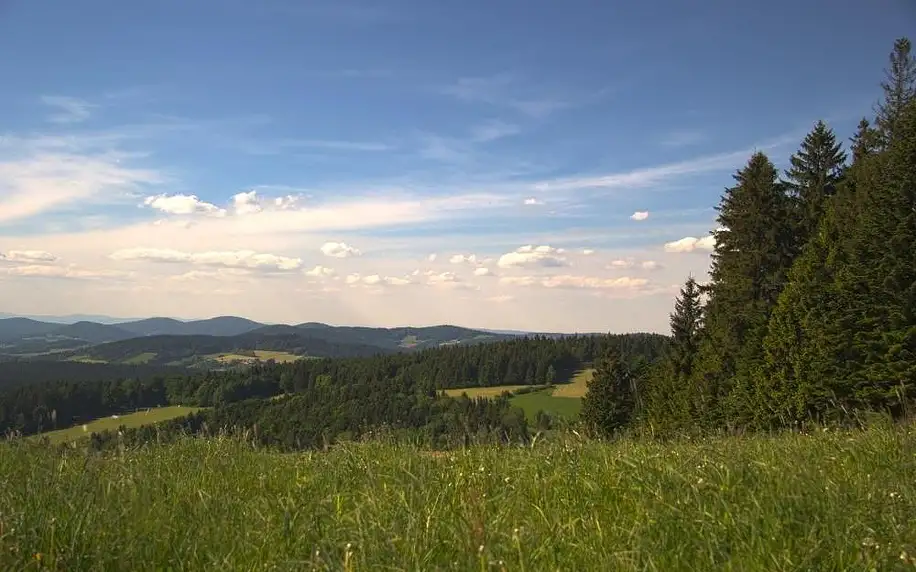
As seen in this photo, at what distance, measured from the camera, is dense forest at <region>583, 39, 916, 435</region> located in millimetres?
24031

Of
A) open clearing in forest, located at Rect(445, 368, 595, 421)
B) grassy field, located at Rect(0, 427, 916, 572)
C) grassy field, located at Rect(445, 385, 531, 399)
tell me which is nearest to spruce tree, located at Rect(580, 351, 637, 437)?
open clearing in forest, located at Rect(445, 368, 595, 421)

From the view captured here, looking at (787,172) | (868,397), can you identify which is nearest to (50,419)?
(868,397)

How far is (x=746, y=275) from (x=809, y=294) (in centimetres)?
576

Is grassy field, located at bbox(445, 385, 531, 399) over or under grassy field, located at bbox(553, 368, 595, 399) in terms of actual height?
under

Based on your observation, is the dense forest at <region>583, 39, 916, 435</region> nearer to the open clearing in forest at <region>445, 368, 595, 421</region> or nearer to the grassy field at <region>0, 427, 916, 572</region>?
the grassy field at <region>0, 427, 916, 572</region>

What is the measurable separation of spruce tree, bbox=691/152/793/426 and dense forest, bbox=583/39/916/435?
0.07 metres

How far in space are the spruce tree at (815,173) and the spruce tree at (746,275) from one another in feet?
6.32

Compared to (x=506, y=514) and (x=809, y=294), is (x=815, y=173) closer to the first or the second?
(x=809, y=294)

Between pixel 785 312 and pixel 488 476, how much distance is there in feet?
91.9

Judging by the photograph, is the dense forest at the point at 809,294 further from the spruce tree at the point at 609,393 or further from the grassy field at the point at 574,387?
the grassy field at the point at 574,387

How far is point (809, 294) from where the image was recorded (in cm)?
2692

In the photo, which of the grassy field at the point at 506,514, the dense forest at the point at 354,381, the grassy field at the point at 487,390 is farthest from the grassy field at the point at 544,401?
the grassy field at the point at 506,514

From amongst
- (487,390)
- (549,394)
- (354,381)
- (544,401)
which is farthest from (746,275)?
(354,381)

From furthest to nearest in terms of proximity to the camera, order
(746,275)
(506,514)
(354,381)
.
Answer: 1. (354,381)
2. (746,275)
3. (506,514)
